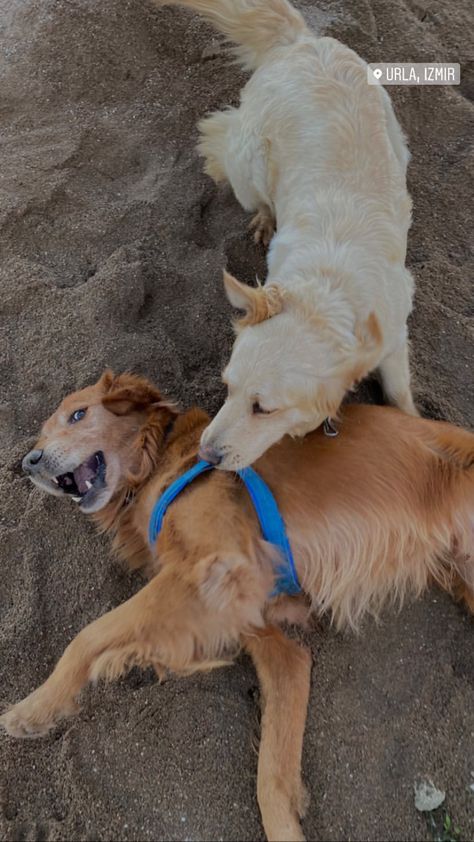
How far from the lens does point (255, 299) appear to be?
2.34m

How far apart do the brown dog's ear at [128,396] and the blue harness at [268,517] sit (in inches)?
24.2

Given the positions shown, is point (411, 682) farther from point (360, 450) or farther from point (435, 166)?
point (435, 166)

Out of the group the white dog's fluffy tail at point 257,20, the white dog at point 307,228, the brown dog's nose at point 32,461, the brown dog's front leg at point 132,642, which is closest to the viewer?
the brown dog's front leg at point 132,642

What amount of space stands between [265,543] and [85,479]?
93cm

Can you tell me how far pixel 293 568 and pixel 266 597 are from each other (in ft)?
0.52

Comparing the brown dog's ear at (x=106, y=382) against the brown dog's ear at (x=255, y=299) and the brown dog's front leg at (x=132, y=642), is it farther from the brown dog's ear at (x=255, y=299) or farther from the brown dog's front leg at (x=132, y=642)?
the brown dog's front leg at (x=132, y=642)

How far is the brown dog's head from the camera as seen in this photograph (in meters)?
2.73

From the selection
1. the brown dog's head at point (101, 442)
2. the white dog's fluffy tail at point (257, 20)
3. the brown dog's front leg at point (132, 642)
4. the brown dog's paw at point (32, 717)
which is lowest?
the brown dog's paw at point (32, 717)

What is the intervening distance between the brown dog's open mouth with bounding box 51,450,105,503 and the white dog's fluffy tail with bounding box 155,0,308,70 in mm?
2512

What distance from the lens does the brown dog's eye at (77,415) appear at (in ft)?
9.43

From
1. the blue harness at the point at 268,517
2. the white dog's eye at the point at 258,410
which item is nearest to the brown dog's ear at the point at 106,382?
the blue harness at the point at 268,517

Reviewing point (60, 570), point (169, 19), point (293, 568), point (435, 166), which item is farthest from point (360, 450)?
point (169, 19)

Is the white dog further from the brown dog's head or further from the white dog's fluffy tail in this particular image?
the brown dog's head

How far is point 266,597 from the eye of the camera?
2.42 metres
